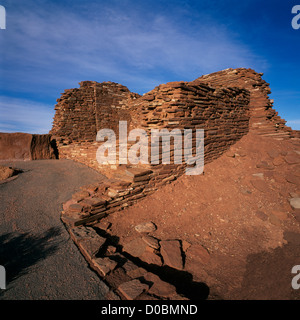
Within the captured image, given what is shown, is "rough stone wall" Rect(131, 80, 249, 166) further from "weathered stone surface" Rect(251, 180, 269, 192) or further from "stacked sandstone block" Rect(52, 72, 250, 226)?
"weathered stone surface" Rect(251, 180, 269, 192)

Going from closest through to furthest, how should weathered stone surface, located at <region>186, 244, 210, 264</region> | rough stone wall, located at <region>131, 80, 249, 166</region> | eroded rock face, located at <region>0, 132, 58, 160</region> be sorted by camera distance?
1. weathered stone surface, located at <region>186, 244, 210, 264</region>
2. rough stone wall, located at <region>131, 80, 249, 166</region>
3. eroded rock face, located at <region>0, 132, 58, 160</region>

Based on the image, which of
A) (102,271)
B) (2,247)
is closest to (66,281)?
(102,271)

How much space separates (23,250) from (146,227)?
2.00 m

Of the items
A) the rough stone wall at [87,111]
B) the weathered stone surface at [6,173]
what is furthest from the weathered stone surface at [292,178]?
the rough stone wall at [87,111]

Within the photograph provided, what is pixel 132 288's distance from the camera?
5.74 feet

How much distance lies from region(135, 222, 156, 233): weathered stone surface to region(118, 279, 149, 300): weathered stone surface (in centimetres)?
126

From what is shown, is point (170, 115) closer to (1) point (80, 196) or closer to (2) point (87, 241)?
(1) point (80, 196)

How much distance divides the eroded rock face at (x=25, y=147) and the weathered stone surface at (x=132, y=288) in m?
8.38

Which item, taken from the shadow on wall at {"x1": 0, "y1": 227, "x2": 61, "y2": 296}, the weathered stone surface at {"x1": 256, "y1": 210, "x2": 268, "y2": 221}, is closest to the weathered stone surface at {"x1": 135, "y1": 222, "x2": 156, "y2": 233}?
the shadow on wall at {"x1": 0, "y1": 227, "x2": 61, "y2": 296}

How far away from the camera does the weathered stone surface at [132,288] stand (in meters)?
1.67

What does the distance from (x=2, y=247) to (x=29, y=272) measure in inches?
29.8

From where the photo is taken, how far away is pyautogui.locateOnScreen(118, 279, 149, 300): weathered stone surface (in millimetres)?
1674

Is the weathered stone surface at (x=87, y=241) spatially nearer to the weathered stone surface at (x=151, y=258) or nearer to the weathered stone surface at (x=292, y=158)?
the weathered stone surface at (x=151, y=258)

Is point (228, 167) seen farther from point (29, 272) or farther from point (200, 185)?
point (29, 272)
